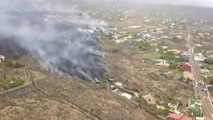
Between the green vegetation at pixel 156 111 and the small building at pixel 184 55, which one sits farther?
the small building at pixel 184 55

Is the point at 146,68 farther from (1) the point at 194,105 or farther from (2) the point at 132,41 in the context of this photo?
(2) the point at 132,41

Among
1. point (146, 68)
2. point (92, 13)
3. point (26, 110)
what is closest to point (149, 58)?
point (146, 68)

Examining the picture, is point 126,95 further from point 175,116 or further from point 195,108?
point 195,108

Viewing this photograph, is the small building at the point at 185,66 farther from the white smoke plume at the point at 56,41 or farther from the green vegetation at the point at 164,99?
the green vegetation at the point at 164,99

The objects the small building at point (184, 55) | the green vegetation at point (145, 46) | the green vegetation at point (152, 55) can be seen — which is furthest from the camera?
the green vegetation at point (145, 46)

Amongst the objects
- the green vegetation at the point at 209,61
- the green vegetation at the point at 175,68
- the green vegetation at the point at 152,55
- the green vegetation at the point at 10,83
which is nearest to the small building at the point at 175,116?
the green vegetation at the point at 10,83

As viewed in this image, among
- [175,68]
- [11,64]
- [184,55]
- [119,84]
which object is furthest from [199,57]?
[11,64]
